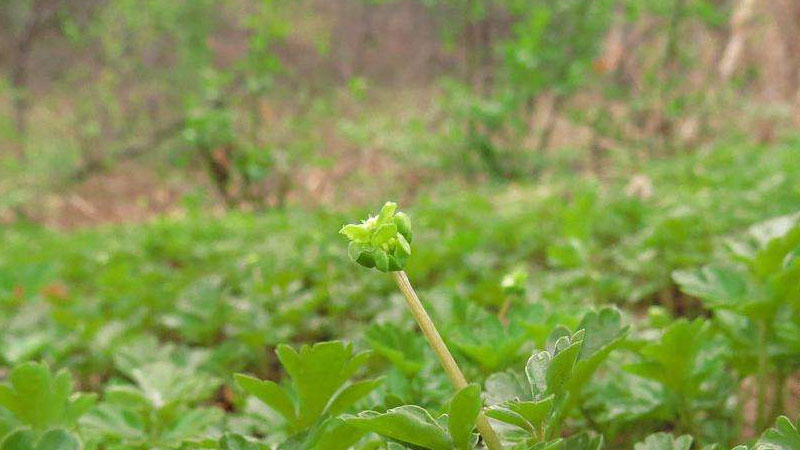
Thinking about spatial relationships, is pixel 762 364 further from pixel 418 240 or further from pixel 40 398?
pixel 418 240

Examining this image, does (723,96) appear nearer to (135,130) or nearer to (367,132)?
(367,132)

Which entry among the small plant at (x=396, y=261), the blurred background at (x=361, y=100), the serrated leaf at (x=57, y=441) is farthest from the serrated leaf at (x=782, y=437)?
the blurred background at (x=361, y=100)

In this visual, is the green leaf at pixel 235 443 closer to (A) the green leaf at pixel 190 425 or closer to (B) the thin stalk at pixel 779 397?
(A) the green leaf at pixel 190 425

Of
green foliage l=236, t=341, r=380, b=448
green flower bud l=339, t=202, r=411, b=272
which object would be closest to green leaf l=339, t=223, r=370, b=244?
green flower bud l=339, t=202, r=411, b=272

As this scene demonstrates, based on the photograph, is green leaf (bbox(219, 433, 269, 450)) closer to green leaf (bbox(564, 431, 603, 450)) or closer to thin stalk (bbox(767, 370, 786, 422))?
green leaf (bbox(564, 431, 603, 450))

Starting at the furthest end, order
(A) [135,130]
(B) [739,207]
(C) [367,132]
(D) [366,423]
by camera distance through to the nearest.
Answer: (A) [135,130] < (C) [367,132] < (B) [739,207] < (D) [366,423]

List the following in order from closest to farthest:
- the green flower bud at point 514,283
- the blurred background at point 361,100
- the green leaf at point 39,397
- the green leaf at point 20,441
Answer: the green leaf at point 20,441
the green leaf at point 39,397
the green flower bud at point 514,283
the blurred background at point 361,100

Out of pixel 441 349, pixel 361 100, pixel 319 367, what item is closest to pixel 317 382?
pixel 319 367

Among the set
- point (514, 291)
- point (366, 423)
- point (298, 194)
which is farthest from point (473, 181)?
point (366, 423)
